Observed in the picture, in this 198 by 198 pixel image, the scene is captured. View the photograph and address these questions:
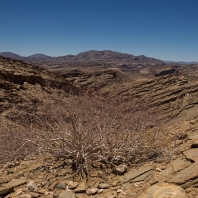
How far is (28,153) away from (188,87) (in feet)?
47.0

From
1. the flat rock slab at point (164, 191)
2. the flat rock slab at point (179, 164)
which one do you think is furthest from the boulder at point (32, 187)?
the flat rock slab at point (179, 164)

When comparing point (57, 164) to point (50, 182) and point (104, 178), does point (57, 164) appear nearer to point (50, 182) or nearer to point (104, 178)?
point (50, 182)

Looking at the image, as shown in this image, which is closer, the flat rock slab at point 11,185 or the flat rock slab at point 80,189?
the flat rock slab at point 80,189

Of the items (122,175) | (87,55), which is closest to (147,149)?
(122,175)

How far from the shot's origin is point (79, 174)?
365 cm

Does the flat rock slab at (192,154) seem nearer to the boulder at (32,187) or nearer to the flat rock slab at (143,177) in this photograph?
the flat rock slab at (143,177)

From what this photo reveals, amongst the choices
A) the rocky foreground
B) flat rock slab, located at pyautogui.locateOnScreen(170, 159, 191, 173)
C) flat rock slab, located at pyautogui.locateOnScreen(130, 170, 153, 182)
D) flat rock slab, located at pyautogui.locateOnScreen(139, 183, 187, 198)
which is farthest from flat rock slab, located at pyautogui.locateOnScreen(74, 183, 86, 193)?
flat rock slab, located at pyautogui.locateOnScreen(170, 159, 191, 173)

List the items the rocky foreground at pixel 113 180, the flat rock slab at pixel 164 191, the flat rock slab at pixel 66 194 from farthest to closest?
the flat rock slab at pixel 66 194, the rocky foreground at pixel 113 180, the flat rock slab at pixel 164 191

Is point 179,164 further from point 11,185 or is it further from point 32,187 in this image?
point 11,185

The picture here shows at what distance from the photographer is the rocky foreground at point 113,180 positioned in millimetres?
2875

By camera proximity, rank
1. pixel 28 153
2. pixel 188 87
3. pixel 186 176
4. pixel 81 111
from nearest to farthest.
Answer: pixel 186 176
pixel 28 153
pixel 81 111
pixel 188 87

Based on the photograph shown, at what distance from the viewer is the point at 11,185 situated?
3.51 m

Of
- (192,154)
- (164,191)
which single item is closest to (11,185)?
(164,191)

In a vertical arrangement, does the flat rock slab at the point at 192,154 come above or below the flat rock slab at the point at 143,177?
above
